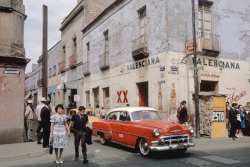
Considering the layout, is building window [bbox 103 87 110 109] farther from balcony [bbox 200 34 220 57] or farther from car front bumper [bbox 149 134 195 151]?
car front bumper [bbox 149 134 195 151]

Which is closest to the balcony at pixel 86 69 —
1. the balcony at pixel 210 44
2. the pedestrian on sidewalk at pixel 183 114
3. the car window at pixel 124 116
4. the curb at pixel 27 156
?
the balcony at pixel 210 44

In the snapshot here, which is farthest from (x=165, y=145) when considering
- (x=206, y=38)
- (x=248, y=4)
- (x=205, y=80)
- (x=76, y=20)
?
(x=76, y=20)

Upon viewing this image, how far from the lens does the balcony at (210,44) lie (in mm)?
14492

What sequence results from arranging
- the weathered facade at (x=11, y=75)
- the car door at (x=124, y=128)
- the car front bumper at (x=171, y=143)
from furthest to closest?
the weathered facade at (x=11, y=75), the car door at (x=124, y=128), the car front bumper at (x=171, y=143)

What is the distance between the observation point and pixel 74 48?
28203mm

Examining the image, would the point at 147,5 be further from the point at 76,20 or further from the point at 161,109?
the point at 76,20

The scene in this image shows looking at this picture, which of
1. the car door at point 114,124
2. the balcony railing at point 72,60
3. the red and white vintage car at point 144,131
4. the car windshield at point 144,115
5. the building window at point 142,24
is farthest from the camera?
the balcony railing at point 72,60

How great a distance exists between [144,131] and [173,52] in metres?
7.04

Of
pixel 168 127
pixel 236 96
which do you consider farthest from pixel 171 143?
pixel 236 96

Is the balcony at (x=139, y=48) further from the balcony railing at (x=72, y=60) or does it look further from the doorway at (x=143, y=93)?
the balcony railing at (x=72, y=60)

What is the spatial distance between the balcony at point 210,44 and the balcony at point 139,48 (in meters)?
3.22

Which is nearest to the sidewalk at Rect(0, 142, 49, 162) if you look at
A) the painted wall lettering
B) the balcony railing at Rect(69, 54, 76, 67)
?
the painted wall lettering

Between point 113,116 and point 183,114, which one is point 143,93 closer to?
point 183,114

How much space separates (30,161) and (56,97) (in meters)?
25.9
